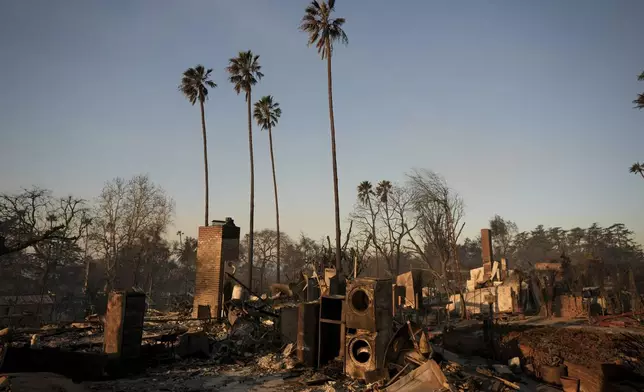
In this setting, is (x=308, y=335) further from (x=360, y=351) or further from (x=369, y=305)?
(x=369, y=305)

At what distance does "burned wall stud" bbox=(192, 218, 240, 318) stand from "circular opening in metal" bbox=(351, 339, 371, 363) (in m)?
8.63

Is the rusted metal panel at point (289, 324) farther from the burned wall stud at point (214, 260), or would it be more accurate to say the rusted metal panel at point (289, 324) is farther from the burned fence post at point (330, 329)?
the burned wall stud at point (214, 260)

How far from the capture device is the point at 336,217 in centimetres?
2314

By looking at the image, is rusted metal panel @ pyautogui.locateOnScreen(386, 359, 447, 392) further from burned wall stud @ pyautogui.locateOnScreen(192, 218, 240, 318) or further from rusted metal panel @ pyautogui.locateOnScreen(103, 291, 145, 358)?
burned wall stud @ pyautogui.locateOnScreen(192, 218, 240, 318)

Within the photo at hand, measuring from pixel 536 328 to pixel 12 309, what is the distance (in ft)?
112

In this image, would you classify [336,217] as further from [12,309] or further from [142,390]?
[12,309]

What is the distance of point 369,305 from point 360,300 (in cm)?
52

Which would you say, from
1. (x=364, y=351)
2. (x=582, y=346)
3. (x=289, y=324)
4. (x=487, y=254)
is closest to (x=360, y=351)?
(x=364, y=351)

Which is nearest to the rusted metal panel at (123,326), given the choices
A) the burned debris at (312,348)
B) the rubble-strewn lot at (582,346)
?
the burned debris at (312,348)

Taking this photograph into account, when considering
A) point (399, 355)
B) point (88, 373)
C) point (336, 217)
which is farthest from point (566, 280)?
point (88, 373)

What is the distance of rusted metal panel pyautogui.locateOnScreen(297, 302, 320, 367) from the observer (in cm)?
1183

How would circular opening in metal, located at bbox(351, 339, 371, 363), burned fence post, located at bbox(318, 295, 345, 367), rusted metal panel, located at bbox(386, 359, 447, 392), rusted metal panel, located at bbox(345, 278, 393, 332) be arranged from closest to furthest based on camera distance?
rusted metal panel, located at bbox(386, 359, 447, 392)
rusted metal panel, located at bbox(345, 278, 393, 332)
circular opening in metal, located at bbox(351, 339, 371, 363)
burned fence post, located at bbox(318, 295, 345, 367)

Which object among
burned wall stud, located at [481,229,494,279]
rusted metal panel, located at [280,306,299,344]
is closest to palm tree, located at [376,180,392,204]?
burned wall stud, located at [481,229,494,279]

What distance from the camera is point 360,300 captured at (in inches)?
436
